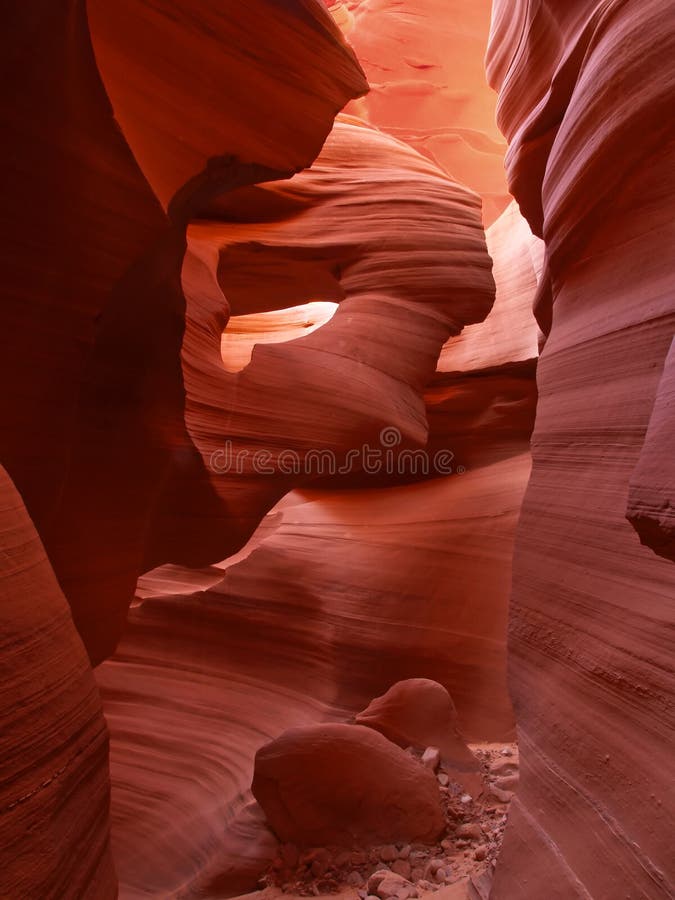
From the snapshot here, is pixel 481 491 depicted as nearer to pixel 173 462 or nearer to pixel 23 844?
pixel 173 462

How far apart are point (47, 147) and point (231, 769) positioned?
12.7 feet

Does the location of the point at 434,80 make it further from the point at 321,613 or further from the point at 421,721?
the point at 421,721

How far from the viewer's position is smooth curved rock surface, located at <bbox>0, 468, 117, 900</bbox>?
1100mm

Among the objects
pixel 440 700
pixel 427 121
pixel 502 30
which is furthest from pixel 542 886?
pixel 427 121

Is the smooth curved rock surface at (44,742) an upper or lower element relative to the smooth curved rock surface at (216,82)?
lower

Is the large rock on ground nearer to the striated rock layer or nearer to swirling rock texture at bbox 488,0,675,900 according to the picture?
the striated rock layer

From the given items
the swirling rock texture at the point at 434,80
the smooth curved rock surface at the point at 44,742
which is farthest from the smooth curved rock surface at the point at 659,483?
the swirling rock texture at the point at 434,80

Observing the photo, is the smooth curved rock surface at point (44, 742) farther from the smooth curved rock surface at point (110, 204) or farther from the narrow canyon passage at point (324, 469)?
the smooth curved rock surface at point (110, 204)

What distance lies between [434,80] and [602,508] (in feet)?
28.7

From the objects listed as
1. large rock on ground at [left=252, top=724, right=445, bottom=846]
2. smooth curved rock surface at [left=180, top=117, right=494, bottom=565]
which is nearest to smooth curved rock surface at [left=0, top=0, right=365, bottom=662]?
smooth curved rock surface at [left=180, top=117, right=494, bottom=565]

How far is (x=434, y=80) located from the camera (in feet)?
29.0

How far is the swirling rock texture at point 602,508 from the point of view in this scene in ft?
4.49

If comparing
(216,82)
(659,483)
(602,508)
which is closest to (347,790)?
(602,508)

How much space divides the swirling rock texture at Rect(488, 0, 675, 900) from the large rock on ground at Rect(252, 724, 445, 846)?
1341 mm
